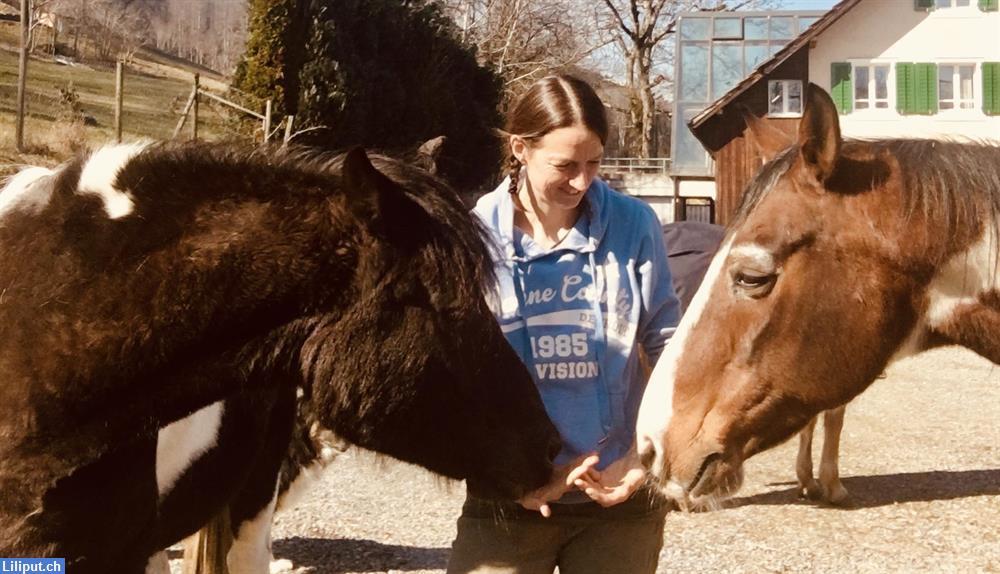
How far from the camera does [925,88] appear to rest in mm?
24516

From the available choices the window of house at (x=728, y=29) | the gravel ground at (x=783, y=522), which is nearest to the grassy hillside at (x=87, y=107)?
the gravel ground at (x=783, y=522)

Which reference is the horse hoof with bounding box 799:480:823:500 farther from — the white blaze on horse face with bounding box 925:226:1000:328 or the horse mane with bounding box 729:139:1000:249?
the horse mane with bounding box 729:139:1000:249

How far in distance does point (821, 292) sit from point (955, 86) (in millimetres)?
25667

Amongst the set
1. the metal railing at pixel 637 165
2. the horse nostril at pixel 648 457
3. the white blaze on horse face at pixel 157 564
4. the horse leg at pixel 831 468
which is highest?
the metal railing at pixel 637 165

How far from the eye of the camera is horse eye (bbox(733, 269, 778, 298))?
8.24 feet

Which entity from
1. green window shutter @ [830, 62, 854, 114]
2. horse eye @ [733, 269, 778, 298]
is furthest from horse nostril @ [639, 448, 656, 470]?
green window shutter @ [830, 62, 854, 114]

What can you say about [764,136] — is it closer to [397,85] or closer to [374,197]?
[374,197]

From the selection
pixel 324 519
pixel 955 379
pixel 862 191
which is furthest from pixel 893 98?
pixel 862 191

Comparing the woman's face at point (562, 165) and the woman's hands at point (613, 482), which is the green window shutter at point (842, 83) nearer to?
the woman's face at point (562, 165)

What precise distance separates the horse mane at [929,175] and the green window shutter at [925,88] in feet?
80.1

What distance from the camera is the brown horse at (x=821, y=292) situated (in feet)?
8.00

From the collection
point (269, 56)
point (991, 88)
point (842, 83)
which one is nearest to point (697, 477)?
point (269, 56)

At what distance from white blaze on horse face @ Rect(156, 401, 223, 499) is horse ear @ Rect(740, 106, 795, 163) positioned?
6.04 feet

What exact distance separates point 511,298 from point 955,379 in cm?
1208
